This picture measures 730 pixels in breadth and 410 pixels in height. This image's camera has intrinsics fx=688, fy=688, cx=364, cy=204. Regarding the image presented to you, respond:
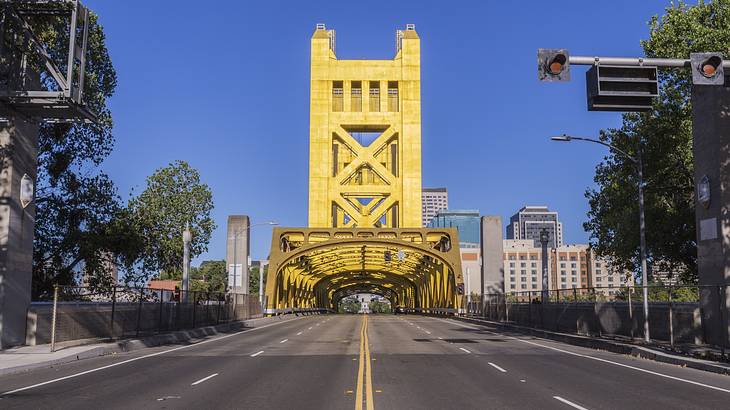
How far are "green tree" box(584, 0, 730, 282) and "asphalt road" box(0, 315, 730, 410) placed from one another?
1858 cm

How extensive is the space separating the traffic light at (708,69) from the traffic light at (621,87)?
0.88 meters

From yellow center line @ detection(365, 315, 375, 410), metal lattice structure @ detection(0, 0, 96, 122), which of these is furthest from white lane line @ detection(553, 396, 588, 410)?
metal lattice structure @ detection(0, 0, 96, 122)

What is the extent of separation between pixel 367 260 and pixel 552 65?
73535 mm

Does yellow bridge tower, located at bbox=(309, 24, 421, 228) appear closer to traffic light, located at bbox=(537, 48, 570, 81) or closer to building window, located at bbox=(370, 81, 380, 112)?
building window, located at bbox=(370, 81, 380, 112)

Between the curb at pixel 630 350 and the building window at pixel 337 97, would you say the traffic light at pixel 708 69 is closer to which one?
the curb at pixel 630 350

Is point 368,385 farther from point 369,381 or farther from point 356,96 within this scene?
point 356,96

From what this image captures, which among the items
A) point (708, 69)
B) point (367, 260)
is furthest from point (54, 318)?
point (367, 260)

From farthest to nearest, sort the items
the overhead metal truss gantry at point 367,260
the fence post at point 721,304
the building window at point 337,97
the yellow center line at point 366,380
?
the building window at point 337,97 < the overhead metal truss gantry at point 367,260 < the fence post at point 721,304 < the yellow center line at point 366,380

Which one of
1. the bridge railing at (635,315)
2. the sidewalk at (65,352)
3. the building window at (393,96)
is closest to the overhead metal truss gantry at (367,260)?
the building window at (393,96)

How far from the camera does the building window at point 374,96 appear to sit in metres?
88.2

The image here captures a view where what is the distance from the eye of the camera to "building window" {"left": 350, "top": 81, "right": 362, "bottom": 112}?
289 feet

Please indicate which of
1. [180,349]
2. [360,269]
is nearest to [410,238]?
[360,269]

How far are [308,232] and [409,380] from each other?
5026cm

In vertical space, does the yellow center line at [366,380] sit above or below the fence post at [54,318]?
below
